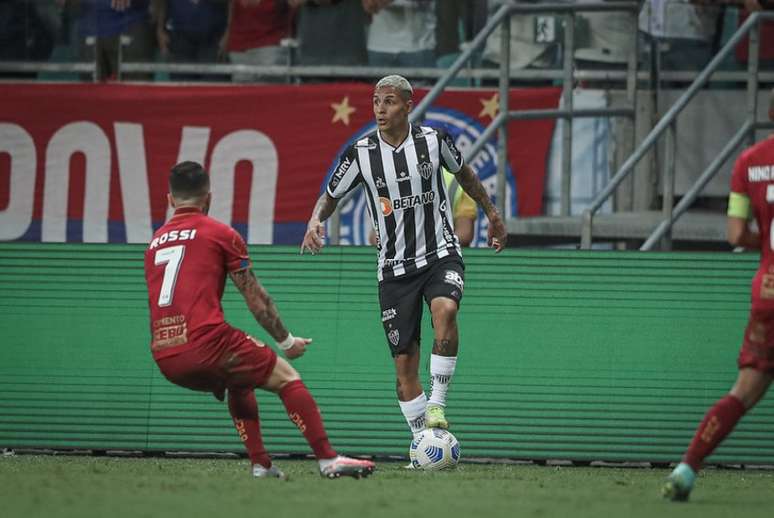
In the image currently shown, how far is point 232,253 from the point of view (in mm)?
8352

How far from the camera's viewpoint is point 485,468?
34.5ft

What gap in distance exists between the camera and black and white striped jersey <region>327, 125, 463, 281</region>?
9.90 m

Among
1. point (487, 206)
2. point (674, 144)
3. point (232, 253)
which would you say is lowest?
point (232, 253)

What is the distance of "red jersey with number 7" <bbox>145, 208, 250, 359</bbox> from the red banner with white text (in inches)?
252

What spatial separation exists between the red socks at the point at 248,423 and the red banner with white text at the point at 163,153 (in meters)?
6.11

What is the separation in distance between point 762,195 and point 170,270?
3150mm

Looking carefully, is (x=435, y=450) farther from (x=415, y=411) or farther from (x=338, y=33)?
(x=338, y=33)

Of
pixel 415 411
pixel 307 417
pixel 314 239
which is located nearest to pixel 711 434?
pixel 307 417

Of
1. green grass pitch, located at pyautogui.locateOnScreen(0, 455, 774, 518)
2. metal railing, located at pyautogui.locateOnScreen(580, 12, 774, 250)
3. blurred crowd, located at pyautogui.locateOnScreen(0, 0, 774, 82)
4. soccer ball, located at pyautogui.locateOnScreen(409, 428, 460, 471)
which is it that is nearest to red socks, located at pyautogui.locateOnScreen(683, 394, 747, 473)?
green grass pitch, located at pyautogui.locateOnScreen(0, 455, 774, 518)

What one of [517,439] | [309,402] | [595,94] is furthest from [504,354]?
[595,94]

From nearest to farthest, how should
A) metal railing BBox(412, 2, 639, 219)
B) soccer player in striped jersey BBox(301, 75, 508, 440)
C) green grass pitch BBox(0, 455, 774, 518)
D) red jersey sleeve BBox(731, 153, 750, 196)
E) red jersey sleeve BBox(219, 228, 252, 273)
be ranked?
→ green grass pitch BBox(0, 455, 774, 518)
red jersey sleeve BBox(731, 153, 750, 196)
red jersey sleeve BBox(219, 228, 252, 273)
soccer player in striped jersey BBox(301, 75, 508, 440)
metal railing BBox(412, 2, 639, 219)

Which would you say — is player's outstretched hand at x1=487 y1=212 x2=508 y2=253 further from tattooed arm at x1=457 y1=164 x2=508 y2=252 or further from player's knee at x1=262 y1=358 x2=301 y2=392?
player's knee at x1=262 y1=358 x2=301 y2=392

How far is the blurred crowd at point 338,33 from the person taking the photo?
14578mm

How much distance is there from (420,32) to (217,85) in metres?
2.06
